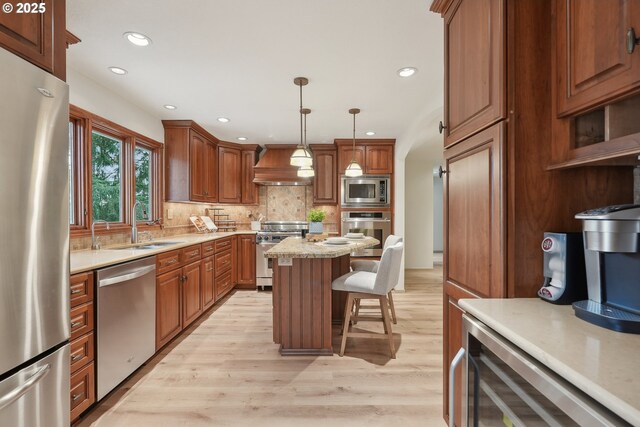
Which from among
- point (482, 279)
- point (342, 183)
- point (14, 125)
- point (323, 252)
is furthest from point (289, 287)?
point (342, 183)

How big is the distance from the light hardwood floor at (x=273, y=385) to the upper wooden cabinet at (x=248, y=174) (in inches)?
100.0

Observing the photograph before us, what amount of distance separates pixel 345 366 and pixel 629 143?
2.19m

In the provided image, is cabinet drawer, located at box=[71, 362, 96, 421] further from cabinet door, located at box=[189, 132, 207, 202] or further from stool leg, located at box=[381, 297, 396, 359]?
cabinet door, located at box=[189, 132, 207, 202]

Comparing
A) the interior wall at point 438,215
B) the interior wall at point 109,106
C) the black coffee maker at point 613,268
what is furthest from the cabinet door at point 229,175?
the interior wall at point 438,215

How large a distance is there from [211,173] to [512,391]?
457 cm

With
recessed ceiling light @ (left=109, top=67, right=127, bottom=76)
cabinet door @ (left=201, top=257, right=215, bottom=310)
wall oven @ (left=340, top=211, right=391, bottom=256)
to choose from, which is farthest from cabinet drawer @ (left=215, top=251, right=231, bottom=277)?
recessed ceiling light @ (left=109, top=67, right=127, bottom=76)

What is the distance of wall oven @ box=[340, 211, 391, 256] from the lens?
15.5 ft

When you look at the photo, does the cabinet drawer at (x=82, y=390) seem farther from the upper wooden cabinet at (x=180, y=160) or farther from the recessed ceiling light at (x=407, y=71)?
the recessed ceiling light at (x=407, y=71)

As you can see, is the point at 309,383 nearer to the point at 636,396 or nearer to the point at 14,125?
the point at 636,396

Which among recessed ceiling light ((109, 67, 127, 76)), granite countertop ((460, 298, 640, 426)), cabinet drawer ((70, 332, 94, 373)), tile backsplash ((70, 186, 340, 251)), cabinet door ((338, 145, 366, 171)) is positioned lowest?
cabinet drawer ((70, 332, 94, 373))

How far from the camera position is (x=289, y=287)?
2535 mm

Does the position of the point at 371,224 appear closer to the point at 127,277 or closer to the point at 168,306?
the point at 168,306

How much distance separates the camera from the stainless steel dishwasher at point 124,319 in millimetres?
1877

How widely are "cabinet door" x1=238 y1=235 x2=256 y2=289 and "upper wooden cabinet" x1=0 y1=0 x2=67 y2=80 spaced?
3663 mm
